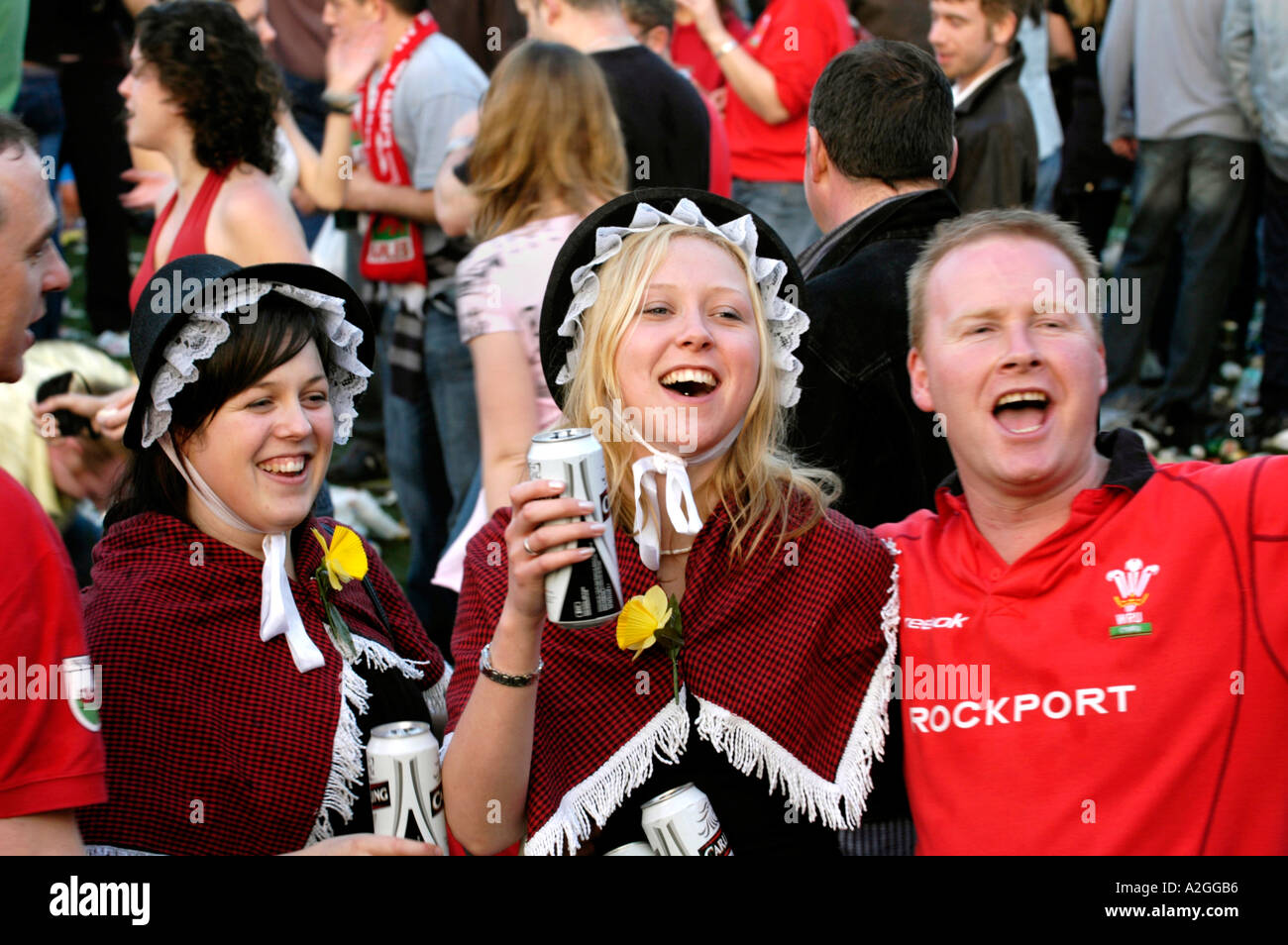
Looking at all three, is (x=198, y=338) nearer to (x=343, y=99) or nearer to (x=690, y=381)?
(x=690, y=381)

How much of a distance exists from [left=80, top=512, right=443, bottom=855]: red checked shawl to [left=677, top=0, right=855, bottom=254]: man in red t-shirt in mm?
4362

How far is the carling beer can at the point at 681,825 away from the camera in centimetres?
244

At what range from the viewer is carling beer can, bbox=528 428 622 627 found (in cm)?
224

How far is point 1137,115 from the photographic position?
762 centimetres

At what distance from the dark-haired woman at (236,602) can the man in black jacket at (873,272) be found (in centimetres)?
117

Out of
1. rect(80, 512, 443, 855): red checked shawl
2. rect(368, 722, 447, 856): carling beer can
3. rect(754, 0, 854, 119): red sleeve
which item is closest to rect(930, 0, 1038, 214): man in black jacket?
rect(754, 0, 854, 119): red sleeve

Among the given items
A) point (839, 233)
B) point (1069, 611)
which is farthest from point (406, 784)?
point (839, 233)

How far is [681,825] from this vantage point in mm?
2445

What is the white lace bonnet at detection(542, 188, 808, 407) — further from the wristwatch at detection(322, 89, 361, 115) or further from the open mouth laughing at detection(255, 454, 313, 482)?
the wristwatch at detection(322, 89, 361, 115)

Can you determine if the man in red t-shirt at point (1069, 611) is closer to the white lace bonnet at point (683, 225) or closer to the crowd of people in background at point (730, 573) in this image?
the crowd of people in background at point (730, 573)

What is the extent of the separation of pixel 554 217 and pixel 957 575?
95.5 inches

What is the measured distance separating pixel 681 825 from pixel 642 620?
1.14 feet

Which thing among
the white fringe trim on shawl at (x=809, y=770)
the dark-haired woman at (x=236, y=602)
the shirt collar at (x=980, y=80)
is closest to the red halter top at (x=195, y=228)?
the dark-haired woman at (x=236, y=602)
